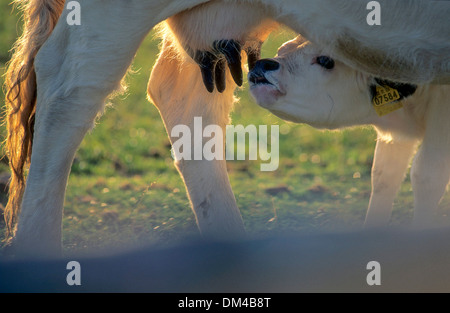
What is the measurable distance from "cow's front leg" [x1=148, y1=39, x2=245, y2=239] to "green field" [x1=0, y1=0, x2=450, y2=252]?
25 centimetres

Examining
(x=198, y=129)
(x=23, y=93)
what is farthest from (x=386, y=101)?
(x=23, y=93)

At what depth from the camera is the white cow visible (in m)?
4.09

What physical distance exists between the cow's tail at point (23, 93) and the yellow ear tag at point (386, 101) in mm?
1903

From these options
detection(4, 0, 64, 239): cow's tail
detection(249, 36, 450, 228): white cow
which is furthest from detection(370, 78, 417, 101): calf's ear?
detection(4, 0, 64, 239): cow's tail

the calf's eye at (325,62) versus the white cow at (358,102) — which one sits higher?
the calf's eye at (325,62)

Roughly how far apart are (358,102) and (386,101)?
19cm

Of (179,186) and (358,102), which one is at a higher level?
(179,186)

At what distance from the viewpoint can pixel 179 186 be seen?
617cm

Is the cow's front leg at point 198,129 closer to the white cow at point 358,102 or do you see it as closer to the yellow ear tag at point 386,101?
the white cow at point 358,102

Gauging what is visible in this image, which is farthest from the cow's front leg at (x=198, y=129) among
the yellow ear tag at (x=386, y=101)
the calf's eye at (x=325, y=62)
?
the yellow ear tag at (x=386, y=101)

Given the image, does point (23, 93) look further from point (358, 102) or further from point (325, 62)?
point (358, 102)

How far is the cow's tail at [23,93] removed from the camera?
4.21 meters

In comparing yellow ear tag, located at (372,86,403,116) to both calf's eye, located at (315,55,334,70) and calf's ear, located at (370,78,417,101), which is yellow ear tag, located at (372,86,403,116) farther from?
calf's eye, located at (315,55,334,70)
